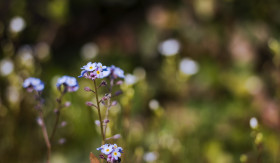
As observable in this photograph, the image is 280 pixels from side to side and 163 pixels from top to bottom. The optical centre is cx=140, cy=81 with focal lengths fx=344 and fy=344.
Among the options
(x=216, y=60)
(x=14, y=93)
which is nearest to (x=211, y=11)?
(x=216, y=60)

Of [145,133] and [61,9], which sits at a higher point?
[61,9]

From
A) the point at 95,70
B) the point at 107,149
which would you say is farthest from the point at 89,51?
the point at 107,149

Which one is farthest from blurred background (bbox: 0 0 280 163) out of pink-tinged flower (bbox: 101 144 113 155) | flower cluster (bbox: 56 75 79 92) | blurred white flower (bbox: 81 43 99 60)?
pink-tinged flower (bbox: 101 144 113 155)

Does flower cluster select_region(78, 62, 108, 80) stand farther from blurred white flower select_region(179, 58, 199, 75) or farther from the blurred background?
blurred white flower select_region(179, 58, 199, 75)

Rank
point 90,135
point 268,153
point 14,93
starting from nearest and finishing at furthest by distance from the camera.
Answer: point 14,93
point 268,153
point 90,135

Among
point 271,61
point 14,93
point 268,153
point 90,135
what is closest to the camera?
point 14,93

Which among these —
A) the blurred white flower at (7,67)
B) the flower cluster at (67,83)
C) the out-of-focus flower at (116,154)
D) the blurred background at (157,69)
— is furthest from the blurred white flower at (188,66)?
the out-of-focus flower at (116,154)

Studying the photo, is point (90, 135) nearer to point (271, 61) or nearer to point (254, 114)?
point (254, 114)
